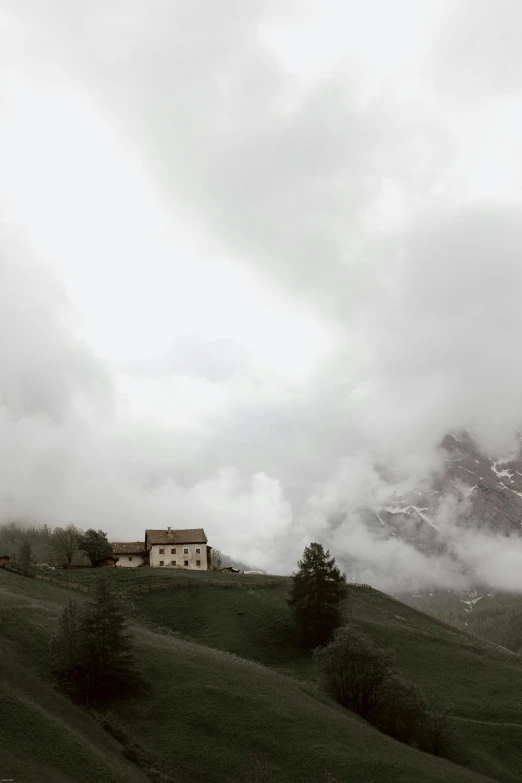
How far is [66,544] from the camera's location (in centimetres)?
12925

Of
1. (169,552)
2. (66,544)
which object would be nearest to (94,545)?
(66,544)

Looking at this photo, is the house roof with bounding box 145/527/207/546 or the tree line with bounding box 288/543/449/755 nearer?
the tree line with bounding box 288/543/449/755

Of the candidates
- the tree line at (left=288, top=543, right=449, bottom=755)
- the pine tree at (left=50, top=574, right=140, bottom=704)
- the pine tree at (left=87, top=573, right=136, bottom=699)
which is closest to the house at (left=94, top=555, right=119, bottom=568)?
the pine tree at (left=87, top=573, right=136, bottom=699)

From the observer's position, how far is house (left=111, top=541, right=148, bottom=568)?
431 feet

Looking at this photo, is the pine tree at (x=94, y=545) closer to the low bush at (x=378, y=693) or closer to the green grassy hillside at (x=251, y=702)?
the green grassy hillside at (x=251, y=702)

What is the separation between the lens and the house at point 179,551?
130 m

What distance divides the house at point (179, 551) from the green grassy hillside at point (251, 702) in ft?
119

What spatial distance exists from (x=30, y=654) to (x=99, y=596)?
698cm

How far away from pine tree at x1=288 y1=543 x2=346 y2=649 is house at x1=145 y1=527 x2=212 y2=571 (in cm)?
4617

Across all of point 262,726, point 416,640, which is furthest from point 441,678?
point 262,726

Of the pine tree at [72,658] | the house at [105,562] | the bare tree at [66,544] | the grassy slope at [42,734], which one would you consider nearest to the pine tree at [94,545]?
the house at [105,562]

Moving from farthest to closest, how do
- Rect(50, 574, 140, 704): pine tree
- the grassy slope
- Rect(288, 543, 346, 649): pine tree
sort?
Rect(288, 543, 346, 649): pine tree, Rect(50, 574, 140, 704): pine tree, the grassy slope

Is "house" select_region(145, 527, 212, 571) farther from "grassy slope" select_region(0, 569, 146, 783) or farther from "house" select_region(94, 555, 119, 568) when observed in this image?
"grassy slope" select_region(0, 569, 146, 783)

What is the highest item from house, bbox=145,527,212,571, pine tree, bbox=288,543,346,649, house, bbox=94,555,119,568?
house, bbox=145,527,212,571
